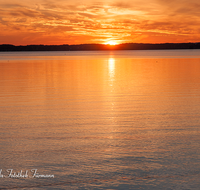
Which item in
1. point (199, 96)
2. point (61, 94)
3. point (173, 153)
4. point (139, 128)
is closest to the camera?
point (173, 153)

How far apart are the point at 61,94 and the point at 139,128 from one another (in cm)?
833

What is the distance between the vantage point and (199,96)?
15.5 m

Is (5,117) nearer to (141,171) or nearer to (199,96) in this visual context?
(141,171)

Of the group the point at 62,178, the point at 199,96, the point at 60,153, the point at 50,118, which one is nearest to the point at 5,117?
the point at 50,118

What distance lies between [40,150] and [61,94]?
965cm

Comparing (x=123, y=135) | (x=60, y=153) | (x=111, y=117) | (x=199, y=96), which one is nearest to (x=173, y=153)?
(x=123, y=135)

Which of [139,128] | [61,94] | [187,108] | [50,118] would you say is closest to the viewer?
[139,128]

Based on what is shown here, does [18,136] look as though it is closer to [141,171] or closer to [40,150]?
[40,150]

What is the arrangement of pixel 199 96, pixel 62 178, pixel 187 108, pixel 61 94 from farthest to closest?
1. pixel 61 94
2. pixel 199 96
3. pixel 187 108
4. pixel 62 178

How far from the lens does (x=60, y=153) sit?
709 centimetres

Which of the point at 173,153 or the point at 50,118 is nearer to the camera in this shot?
the point at 173,153

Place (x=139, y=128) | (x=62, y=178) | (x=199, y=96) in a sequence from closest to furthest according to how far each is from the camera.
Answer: (x=62, y=178)
(x=139, y=128)
(x=199, y=96)

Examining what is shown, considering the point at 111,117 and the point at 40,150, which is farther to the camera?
the point at 111,117

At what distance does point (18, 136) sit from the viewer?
8.64m
